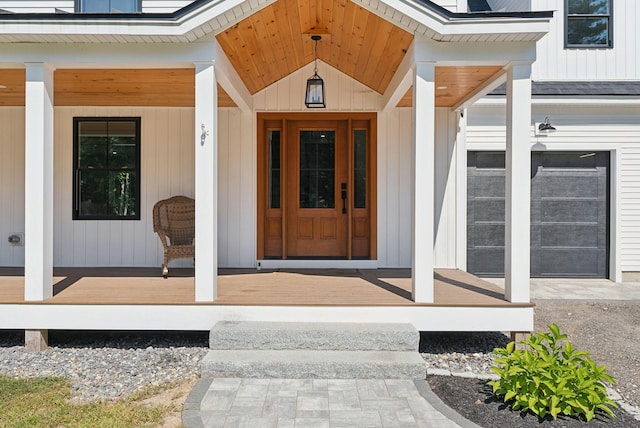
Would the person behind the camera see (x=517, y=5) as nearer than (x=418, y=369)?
No

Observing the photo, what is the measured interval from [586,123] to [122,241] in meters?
7.00

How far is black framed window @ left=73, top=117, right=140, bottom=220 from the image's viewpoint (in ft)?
21.6

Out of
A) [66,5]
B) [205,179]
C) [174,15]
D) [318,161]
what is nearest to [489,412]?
[205,179]

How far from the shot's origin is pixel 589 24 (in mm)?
7633

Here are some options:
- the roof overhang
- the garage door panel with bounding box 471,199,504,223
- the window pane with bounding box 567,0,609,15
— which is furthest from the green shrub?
the window pane with bounding box 567,0,609,15

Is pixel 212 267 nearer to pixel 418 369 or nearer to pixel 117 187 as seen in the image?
pixel 418 369

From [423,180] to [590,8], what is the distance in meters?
5.75

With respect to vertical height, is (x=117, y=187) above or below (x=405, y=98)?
below

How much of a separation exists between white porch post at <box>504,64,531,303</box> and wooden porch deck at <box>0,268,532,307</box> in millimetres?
270

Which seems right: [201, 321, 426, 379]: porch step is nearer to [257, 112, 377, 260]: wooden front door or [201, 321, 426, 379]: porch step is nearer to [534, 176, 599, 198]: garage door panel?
[257, 112, 377, 260]: wooden front door

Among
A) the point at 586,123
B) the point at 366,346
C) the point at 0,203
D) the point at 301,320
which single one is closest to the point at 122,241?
the point at 0,203

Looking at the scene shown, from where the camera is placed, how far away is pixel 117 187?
6.61 metres

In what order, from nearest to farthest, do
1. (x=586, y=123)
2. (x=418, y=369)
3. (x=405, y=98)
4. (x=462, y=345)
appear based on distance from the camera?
(x=418, y=369) < (x=462, y=345) < (x=405, y=98) < (x=586, y=123)

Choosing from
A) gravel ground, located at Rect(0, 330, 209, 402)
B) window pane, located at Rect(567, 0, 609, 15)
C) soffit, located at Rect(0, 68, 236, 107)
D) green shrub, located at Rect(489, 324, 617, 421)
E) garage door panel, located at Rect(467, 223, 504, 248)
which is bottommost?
gravel ground, located at Rect(0, 330, 209, 402)
